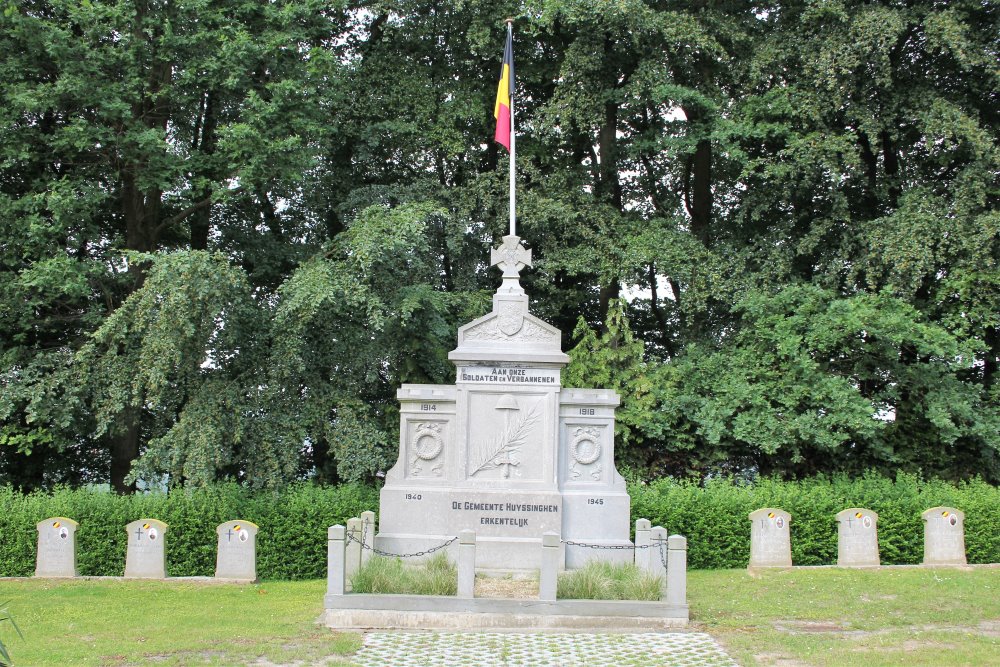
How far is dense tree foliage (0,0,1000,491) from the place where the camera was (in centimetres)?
1691

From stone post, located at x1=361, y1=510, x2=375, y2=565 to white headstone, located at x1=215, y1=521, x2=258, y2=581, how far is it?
2.14m

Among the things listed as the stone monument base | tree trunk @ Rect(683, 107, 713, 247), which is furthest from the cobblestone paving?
tree trunk @ Rect(683, 107, 713, 247)

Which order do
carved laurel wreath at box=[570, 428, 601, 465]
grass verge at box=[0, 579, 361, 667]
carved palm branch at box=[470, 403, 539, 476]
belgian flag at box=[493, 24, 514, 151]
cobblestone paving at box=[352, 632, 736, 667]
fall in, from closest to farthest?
1. cobblestone paving at box=[352, 632, 736, 667]
2. grass verge at box=[0, 579, 361, 667]
3. carved palm branch at box=[470, 403, 539, 476]
4. carved laurel wreath at box=[570, 428, 601, 465]
5. belgian flag at box=[493, 24, 514, 151]

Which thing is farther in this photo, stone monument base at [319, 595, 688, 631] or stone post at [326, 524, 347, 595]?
stone post at [326, 524, 347, 595]

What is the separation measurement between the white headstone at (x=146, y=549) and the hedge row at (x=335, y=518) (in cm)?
69

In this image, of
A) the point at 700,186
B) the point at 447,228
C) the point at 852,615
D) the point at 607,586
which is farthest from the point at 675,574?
the point at 700,186

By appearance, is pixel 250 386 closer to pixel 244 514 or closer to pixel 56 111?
pixel 244 514

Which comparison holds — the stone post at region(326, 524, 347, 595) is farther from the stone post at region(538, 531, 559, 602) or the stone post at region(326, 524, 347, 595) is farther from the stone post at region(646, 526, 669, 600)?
the stone post at region(646, 526, 669, 600)

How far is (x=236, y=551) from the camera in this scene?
1471 cm

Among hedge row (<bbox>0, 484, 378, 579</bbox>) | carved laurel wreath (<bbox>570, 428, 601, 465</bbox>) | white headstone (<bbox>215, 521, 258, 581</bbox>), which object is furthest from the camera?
hedge row (<bbox>0, 484, 378, 579</bbox>)

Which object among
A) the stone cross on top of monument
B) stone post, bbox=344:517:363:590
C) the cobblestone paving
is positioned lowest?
the cobblestone paving

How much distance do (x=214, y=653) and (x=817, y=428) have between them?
41.2 feet

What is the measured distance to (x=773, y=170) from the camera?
1864 centimetres

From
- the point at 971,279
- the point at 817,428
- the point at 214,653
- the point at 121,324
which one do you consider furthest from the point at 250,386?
the point at 971,279
